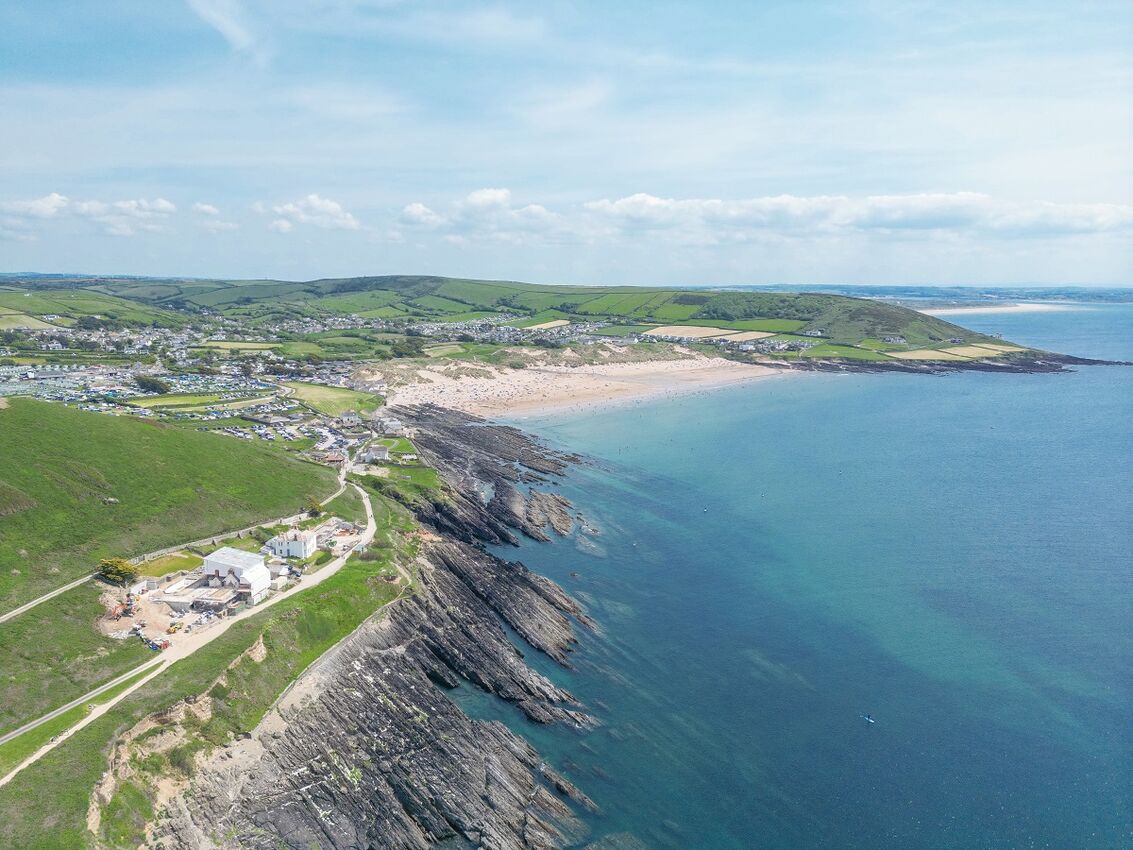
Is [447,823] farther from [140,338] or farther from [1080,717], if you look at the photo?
[140,338]

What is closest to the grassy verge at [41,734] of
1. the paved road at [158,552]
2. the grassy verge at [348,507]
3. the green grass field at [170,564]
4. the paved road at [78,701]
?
the paved road at [78,701]

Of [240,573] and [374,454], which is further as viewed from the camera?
[374,454]

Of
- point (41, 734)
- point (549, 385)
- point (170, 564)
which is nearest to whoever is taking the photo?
point (41, 734)

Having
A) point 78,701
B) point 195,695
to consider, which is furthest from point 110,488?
point 195,695

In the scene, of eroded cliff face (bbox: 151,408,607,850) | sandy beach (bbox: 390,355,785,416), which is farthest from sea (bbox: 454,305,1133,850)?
sandy beach (bbox: 390,355,785,416)

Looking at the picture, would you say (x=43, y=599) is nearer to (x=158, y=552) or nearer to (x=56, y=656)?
(x=56, y=656)

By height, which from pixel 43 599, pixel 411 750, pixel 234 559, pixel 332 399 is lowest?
pixel 411 750

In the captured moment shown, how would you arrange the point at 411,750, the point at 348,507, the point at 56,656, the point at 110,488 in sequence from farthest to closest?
the point at 348,507, the point at 110,488, the point at 56,656, the point at 411,750

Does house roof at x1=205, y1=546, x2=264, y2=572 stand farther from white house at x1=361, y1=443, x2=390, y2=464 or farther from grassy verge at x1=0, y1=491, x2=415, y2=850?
white house at x1=361, y1=443, x2=390, y2=464
